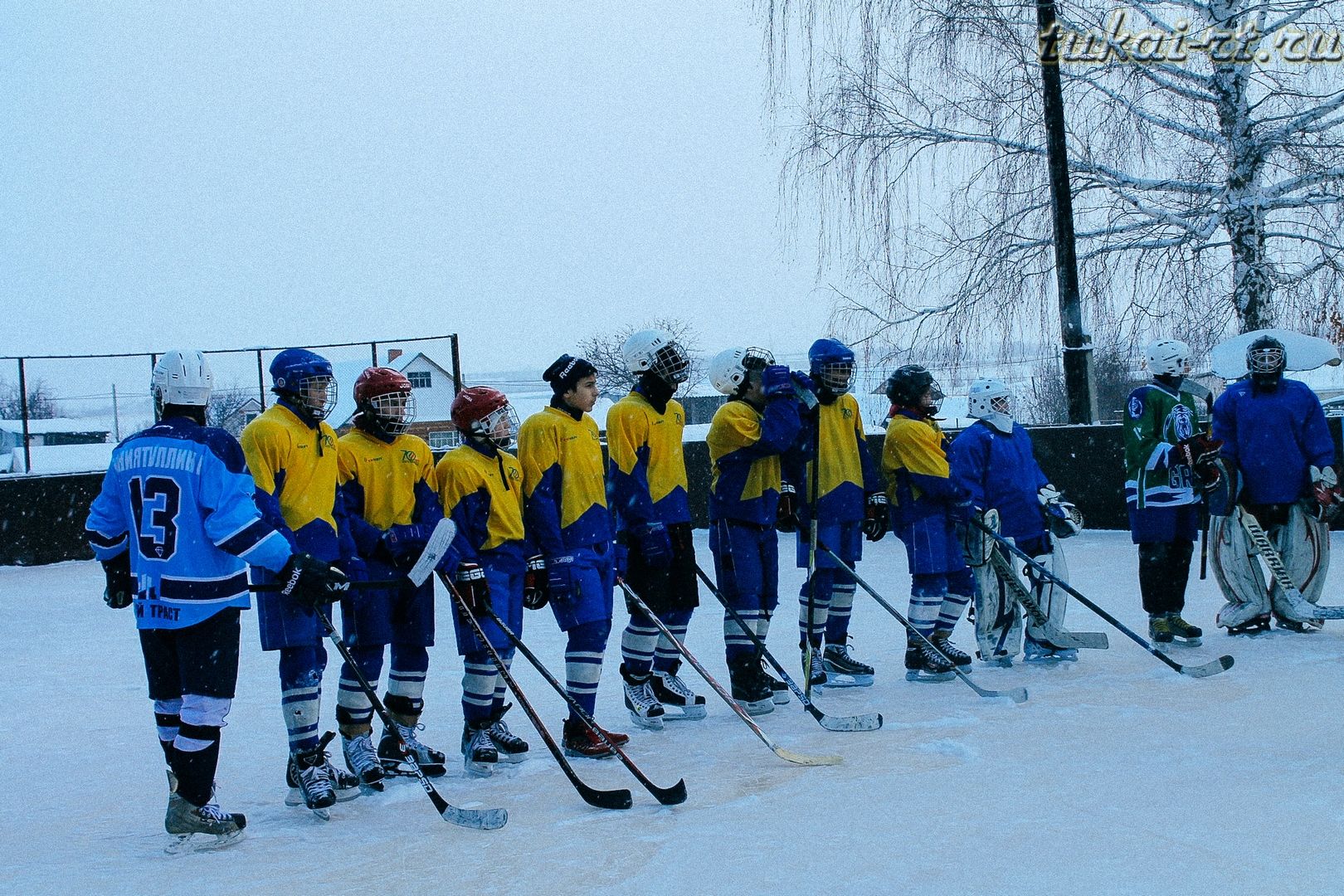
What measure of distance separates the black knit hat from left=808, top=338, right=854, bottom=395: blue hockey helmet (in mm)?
1379

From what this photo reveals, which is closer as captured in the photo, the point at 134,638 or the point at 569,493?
the point at 569,493

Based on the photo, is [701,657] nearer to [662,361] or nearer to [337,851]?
[662,361]

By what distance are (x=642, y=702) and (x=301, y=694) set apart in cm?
163

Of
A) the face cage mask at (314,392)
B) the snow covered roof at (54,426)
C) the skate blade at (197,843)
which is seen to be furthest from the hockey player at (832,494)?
the snow covered roof at (54,426)

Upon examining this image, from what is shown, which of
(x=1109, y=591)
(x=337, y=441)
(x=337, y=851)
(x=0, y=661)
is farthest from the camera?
(x=1109, y=591)

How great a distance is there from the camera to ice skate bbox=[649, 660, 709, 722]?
5875 millimetres

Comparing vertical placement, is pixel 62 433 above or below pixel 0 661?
above

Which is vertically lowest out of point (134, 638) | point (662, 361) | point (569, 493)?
point (134, 638)

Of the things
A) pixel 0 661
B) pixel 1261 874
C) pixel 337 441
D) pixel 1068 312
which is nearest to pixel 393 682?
pixel 337 441

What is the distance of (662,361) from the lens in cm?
573

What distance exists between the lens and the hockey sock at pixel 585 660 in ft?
17.3

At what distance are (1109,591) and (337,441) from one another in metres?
5.90

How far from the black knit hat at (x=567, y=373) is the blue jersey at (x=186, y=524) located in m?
1.55

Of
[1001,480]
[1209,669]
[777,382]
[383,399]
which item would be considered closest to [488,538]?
[383,399]
